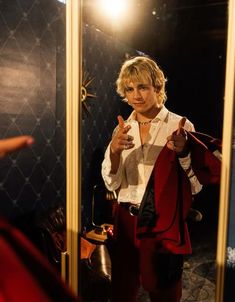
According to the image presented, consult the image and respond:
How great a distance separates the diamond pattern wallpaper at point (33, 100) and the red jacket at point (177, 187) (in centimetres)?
68

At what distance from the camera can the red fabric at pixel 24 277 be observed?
1.90ft

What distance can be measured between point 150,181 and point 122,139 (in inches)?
8.4

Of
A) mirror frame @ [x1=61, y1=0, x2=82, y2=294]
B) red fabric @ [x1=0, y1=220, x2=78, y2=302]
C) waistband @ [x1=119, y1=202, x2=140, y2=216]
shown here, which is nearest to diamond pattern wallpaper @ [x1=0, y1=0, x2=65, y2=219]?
mirror frame @ [x1=61, y1=0, x2=82, y2=294]

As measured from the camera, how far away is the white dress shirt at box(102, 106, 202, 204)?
130 cm

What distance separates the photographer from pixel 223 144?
120 centimetres

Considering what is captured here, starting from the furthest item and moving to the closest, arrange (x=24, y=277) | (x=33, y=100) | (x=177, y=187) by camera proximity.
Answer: (x=33, y=100)
(x=177, y=187)
(x=24, y=277)

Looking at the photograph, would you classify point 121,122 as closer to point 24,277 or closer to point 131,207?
point 131,207

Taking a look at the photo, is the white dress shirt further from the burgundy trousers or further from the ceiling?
the ceiling

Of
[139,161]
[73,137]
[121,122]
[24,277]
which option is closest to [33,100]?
[73,137]

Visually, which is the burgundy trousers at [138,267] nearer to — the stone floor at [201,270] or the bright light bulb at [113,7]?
the stone floor at [201,270]

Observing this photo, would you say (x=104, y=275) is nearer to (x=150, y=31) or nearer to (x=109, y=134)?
(x=109, y=134)

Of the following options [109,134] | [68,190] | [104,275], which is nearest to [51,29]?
[109,134]

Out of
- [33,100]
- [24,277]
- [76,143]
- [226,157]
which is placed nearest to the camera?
[24,277]

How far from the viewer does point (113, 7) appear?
1.41 m
